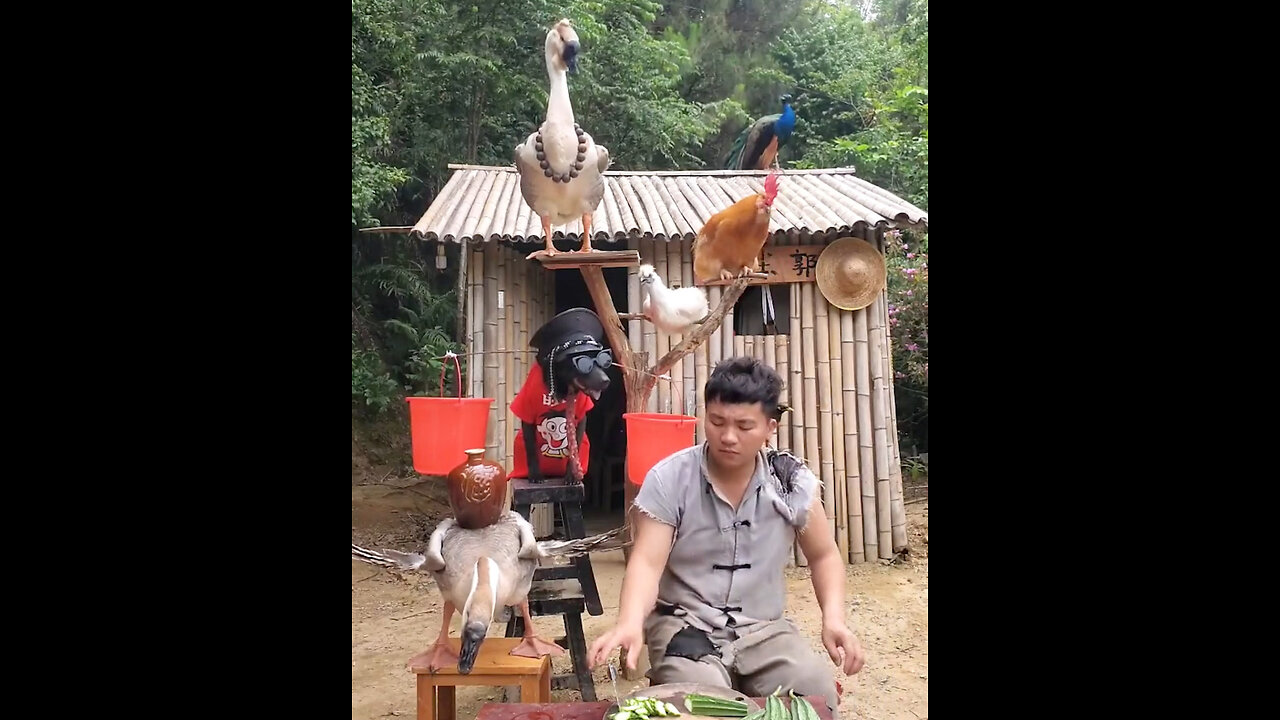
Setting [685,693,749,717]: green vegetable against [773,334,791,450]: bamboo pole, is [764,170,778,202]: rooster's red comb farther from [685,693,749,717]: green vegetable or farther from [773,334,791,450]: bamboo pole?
[773,334,791,450]: bamboo pole

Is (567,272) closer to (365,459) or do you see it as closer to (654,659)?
(365,459)

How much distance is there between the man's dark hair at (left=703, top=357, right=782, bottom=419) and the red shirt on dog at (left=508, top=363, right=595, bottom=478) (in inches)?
39.7

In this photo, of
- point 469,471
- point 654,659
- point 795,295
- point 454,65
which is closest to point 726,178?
point 795,295

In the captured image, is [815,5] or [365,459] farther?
[815,5]

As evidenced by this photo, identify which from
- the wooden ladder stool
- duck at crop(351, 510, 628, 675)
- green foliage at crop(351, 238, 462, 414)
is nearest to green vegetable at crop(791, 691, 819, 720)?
duck at crop(351, 510, 628, 675)

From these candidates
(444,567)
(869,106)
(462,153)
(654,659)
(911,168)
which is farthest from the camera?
(869,106)

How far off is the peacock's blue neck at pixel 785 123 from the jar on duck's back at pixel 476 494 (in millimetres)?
2790

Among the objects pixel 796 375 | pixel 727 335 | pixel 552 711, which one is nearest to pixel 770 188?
pixel 552 711

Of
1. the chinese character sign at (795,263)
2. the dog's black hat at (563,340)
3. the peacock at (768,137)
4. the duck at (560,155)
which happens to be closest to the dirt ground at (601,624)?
the dog's black hat at (563,340)

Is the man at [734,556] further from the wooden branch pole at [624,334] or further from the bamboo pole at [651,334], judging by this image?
the bamboo pole at [651,334]

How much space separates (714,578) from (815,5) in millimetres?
10701

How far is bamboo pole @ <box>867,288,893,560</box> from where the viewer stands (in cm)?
561

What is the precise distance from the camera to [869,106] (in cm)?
989

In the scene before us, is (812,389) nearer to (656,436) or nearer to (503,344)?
(503,344)
